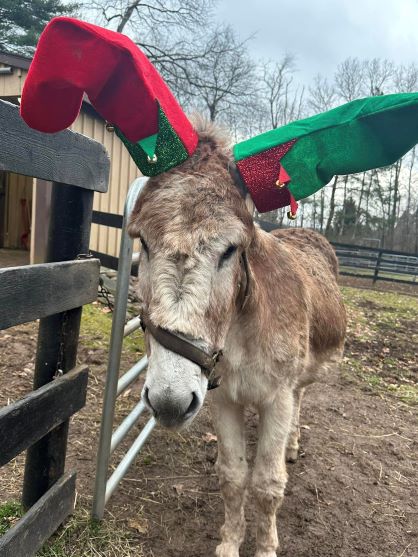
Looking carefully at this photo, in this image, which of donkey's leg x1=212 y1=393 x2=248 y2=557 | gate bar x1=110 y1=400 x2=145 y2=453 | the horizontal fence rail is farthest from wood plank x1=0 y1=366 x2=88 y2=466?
the horizontal fence rail

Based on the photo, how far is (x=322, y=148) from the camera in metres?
1.87

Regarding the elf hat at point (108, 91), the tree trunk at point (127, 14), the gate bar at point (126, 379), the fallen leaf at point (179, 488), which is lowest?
the fallen leaf at point (179, 488)

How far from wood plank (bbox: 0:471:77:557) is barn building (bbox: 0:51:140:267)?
4628 millimetres

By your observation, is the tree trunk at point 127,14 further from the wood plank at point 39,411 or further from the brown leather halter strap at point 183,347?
the brown leather halter strap at point 183,347

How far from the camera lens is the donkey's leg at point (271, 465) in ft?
8.03

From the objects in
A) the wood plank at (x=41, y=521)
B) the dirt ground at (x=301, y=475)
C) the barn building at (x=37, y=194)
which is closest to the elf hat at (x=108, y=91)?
the wood plank at (x=41, y=521)

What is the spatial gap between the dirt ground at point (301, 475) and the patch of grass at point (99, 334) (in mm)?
66

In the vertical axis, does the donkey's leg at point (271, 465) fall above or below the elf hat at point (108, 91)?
below

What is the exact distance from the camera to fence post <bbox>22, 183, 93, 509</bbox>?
7.48 ft

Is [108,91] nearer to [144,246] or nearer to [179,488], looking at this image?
[144,246]

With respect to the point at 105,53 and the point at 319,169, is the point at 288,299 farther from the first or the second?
the point at 105,53

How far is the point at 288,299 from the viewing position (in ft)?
8.29

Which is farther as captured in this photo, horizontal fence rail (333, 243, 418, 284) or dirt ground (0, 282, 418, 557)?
horizontal fence rail (333, 243, 418, 284)

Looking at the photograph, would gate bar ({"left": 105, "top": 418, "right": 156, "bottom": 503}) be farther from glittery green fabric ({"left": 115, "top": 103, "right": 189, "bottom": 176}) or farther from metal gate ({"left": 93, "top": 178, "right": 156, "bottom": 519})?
glittery green fabric ({"left": 115, "top": 103, "right": 189, "bottom": 176})
